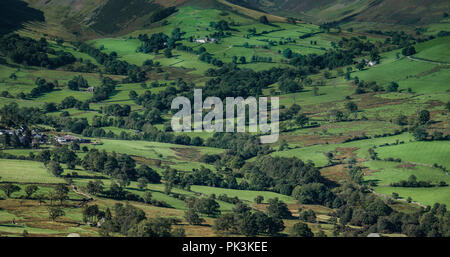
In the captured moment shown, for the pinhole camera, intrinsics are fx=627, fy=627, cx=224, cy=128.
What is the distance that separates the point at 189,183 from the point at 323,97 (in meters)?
71.9

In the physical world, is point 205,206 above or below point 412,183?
below

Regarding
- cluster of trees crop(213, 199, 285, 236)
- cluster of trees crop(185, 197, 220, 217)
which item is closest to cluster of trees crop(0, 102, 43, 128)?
cluster of trees crop(185, 197, 220, 217)

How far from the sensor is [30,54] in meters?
191

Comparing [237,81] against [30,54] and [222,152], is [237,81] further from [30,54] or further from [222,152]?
[30,54]

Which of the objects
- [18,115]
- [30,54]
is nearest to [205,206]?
[18,115]

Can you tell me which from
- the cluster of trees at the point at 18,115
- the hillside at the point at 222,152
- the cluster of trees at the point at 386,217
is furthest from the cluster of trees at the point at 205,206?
the cluster of trees at the point at 18,115

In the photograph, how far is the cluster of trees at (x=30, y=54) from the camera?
7470 inches

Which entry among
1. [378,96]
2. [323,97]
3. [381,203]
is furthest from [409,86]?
[381,203]

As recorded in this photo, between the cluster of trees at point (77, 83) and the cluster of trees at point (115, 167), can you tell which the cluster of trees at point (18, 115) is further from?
the cluster of trees at point (115, 167)

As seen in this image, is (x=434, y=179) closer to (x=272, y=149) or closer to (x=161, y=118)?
(x=272, y=149)

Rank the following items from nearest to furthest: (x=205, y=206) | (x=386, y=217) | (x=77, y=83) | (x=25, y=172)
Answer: (x=205, y=206) → (x=386, y=217) → (x=25, y=172) → (x=77, y=83)

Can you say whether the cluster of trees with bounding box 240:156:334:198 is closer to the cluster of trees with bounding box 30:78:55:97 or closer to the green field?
the green field

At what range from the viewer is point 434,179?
104875 mm

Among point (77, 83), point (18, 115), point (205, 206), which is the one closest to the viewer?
point (205, 206)
